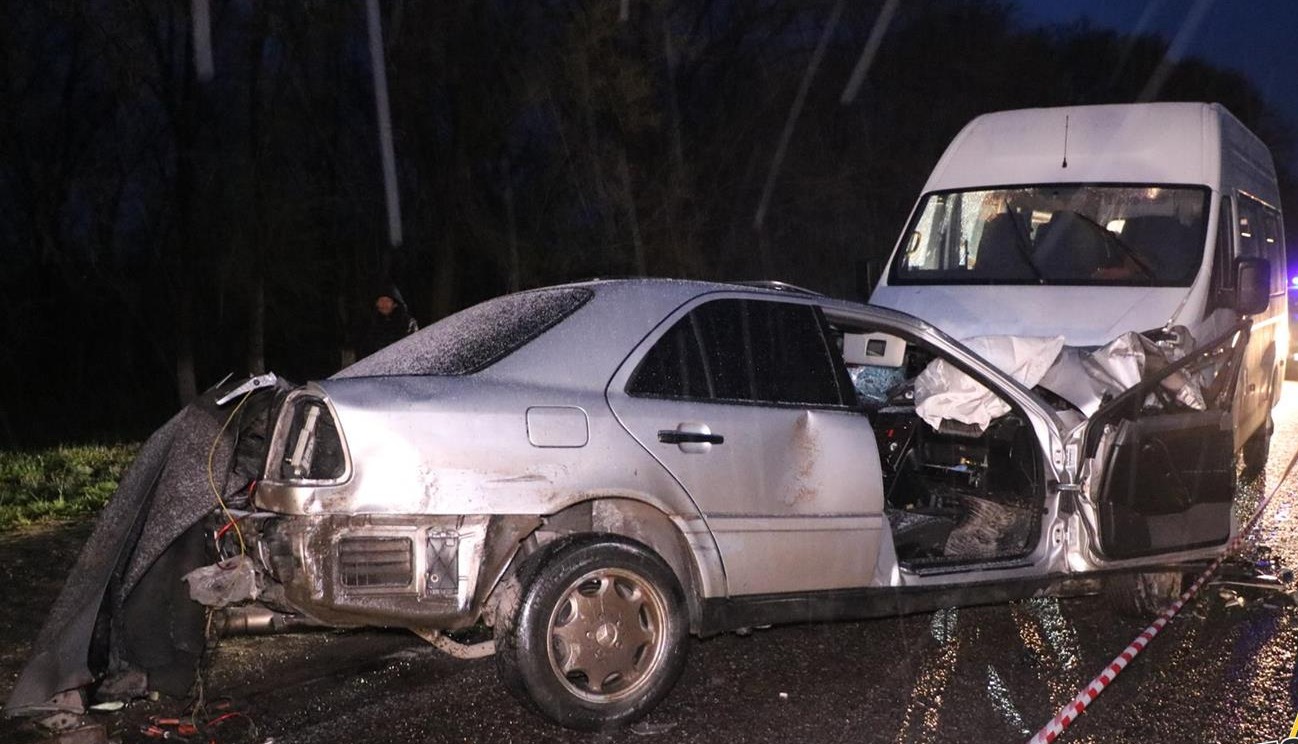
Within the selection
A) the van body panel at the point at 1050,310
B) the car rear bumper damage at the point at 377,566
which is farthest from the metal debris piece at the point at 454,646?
the van body panel at the point at 1050,310

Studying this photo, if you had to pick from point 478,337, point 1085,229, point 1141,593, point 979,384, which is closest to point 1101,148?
point 1085,229

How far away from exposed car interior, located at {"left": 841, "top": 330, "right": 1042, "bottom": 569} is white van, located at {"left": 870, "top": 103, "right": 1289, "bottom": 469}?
4.89ft

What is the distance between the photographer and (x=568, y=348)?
475cm

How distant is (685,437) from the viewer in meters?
4.82

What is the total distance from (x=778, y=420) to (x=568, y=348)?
0.91 metres

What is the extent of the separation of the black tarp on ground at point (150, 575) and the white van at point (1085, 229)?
4.93 meters

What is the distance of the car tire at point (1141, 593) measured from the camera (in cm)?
614

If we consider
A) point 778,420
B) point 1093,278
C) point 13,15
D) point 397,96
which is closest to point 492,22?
point 397,96

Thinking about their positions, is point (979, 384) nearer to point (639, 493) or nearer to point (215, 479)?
point (639, 493)

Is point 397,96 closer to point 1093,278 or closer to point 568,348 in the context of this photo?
point 1093,278

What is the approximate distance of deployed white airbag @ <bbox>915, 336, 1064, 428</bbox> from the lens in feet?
20.6

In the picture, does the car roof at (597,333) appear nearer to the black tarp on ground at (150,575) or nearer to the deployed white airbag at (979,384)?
the black tarp on ground at (150,575)

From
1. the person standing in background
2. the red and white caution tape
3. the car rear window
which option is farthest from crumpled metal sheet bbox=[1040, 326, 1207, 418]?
the person standing in background

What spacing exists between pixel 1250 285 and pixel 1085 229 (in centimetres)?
110
